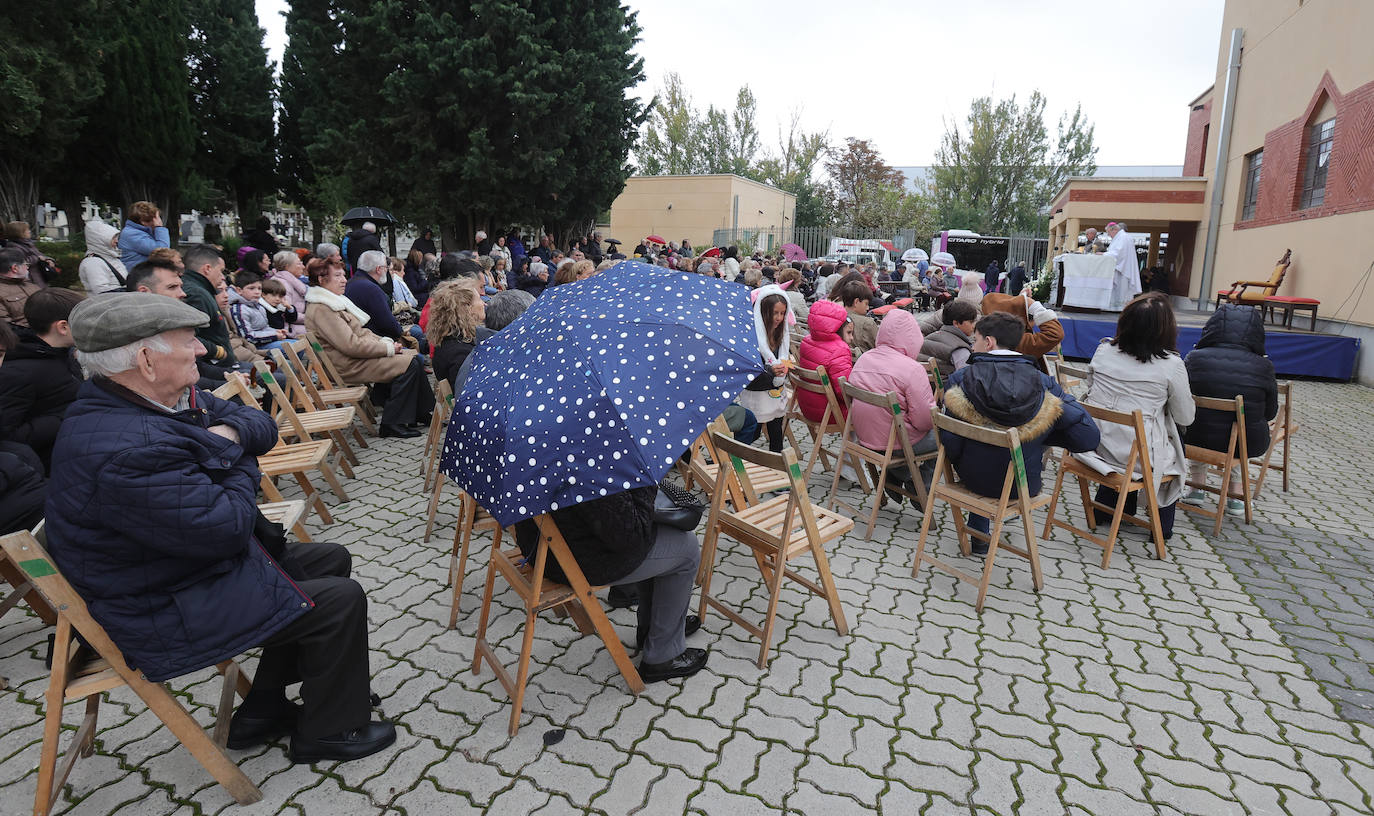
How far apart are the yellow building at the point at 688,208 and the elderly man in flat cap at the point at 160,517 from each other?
3040 cm

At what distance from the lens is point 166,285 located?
452 centimetres

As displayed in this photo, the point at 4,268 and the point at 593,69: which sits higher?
the point at 593,69

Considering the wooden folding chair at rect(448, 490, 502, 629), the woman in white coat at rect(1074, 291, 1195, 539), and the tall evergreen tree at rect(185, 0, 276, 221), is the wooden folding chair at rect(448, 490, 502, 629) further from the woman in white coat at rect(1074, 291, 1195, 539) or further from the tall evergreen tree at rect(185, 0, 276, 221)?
the tall evergreen tree at rect(185, 0, 276, 221)

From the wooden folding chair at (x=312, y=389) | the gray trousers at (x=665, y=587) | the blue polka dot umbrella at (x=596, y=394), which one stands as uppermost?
the blue polka dot umbrella at (x=596, y=394)

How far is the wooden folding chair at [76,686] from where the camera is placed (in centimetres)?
192

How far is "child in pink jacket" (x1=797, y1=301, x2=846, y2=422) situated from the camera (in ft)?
18.0

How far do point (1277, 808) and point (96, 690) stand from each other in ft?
12.8

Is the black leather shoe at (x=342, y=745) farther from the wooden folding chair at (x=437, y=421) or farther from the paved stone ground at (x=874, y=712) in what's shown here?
the wooden folding chair at (x=437, y=421)

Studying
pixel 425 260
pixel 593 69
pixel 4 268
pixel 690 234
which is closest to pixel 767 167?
pixel 690 234

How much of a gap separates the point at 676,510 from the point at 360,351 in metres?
4.71

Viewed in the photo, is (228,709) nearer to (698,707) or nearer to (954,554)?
(698,707)

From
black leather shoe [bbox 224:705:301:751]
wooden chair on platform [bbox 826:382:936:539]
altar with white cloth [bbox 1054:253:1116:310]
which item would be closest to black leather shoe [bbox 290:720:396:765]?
black leather shoe [bbox 224:705:301:751]

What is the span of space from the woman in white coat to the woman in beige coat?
19.0 feet

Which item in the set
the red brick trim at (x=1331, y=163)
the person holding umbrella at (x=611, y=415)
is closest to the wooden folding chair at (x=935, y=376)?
the person holding umbrella at (x=611, y=415)
